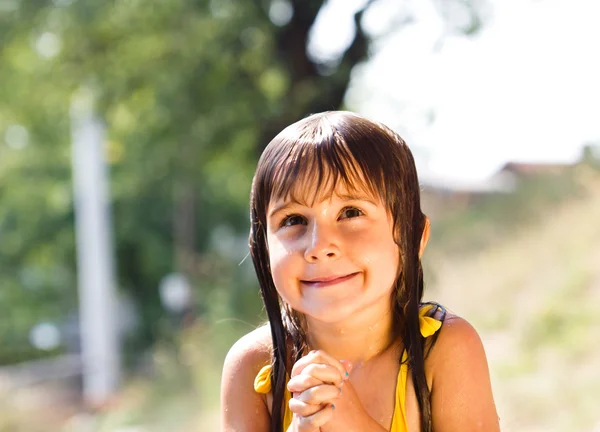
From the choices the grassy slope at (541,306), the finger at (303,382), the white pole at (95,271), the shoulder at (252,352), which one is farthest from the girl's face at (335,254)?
the white pole at (95,271)

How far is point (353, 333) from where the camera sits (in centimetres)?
132

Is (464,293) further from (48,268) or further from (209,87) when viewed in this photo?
(48,268)

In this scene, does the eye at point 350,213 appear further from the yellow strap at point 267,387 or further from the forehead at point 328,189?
the yellow strap at point 267,387

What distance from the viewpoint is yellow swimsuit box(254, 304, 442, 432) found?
126 cm

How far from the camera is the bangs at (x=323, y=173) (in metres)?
1.21

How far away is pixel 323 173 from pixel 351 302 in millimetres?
214

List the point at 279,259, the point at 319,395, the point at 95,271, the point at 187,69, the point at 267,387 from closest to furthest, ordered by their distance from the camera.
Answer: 1. the point at 319,395
2. the point at 279,259
3. the point at 267,387
4. the point at 187,69
5. the point at 95,271

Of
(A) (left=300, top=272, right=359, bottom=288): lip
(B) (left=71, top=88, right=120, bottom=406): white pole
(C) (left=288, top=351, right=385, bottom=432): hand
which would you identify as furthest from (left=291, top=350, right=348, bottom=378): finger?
(B) (left=71, top=88, right=120, bottom=406): white pole

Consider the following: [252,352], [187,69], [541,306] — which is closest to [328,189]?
[252,352]

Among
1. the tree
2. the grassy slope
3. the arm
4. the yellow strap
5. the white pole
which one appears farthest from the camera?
the white pole

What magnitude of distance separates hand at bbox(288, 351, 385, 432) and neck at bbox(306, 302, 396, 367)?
0.49 feet

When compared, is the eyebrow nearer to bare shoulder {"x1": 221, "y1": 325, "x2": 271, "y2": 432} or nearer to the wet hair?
the wet hair

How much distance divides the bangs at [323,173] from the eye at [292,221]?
0.12ft

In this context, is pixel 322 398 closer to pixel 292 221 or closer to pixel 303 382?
pixel 303 382
